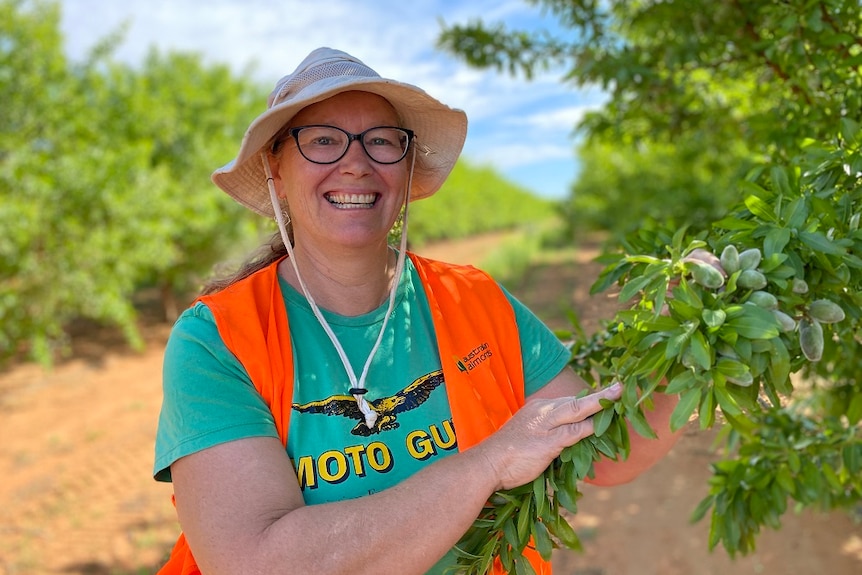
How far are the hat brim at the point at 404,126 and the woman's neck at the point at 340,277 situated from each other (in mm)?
289

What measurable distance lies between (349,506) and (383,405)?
0.31 meters

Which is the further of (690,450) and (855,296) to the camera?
(690,450)

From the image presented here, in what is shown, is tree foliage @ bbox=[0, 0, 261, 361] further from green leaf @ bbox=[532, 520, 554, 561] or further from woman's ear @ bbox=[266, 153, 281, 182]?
green leaf @ bbox=[532, 520, 554, 561]

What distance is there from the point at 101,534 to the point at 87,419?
3.14 m

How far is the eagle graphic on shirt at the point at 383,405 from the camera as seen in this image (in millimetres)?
1418

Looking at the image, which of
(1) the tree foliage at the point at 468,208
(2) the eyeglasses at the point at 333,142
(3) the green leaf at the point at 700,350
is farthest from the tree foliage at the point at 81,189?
(1) the tree foliage at the point at 468,208

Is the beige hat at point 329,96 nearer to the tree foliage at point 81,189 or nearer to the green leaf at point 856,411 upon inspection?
the green leaf at point 856,411

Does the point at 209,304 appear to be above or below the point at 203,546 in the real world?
above

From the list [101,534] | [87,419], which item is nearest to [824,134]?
[101,534]

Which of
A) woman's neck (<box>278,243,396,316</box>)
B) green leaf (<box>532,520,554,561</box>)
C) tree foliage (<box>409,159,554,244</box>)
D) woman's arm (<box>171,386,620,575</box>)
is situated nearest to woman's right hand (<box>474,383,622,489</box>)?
woman's arm (<box>171,386,620,575</box>)

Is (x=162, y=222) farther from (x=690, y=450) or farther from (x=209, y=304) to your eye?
(x=209, y=304)

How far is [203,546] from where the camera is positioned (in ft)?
3.93

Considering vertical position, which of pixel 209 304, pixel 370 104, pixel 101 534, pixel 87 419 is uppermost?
pixel 370 104

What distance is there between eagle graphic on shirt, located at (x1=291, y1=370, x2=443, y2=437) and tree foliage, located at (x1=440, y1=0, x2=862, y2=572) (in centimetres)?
30
